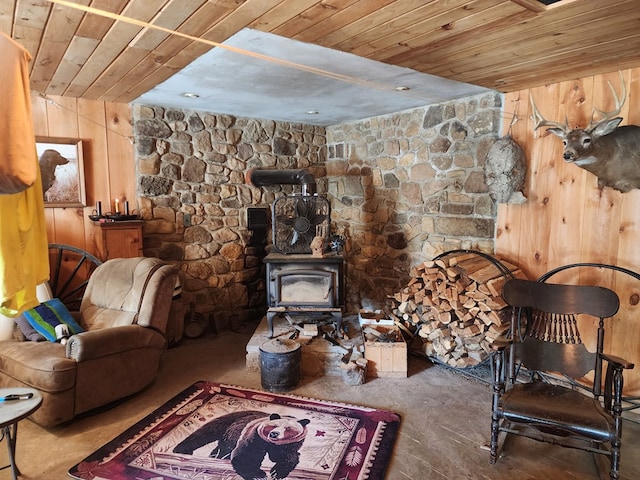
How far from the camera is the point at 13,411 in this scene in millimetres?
1777

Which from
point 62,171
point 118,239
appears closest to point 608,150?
point 118,239

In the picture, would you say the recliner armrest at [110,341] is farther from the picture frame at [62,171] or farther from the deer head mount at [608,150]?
the deer head mount at [608,150]

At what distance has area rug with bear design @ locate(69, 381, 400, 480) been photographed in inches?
80.0

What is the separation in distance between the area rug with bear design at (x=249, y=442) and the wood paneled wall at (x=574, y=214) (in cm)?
157

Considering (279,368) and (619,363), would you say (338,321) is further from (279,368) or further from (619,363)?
(619,363)

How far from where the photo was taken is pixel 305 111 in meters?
3.90

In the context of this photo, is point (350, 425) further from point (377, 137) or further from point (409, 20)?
point (377, 137)

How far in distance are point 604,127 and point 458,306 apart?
4.65ft

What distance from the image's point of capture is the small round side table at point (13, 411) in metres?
1.72

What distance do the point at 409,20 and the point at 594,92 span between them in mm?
1575

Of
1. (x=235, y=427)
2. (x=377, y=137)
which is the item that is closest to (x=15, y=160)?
(x=235, y=427)

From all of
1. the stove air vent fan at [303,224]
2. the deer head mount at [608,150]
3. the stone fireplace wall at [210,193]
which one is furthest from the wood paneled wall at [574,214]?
the stone fireplace wall at [210,193]

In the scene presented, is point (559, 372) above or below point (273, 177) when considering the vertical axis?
below

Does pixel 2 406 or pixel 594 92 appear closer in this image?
pixel 2 406
